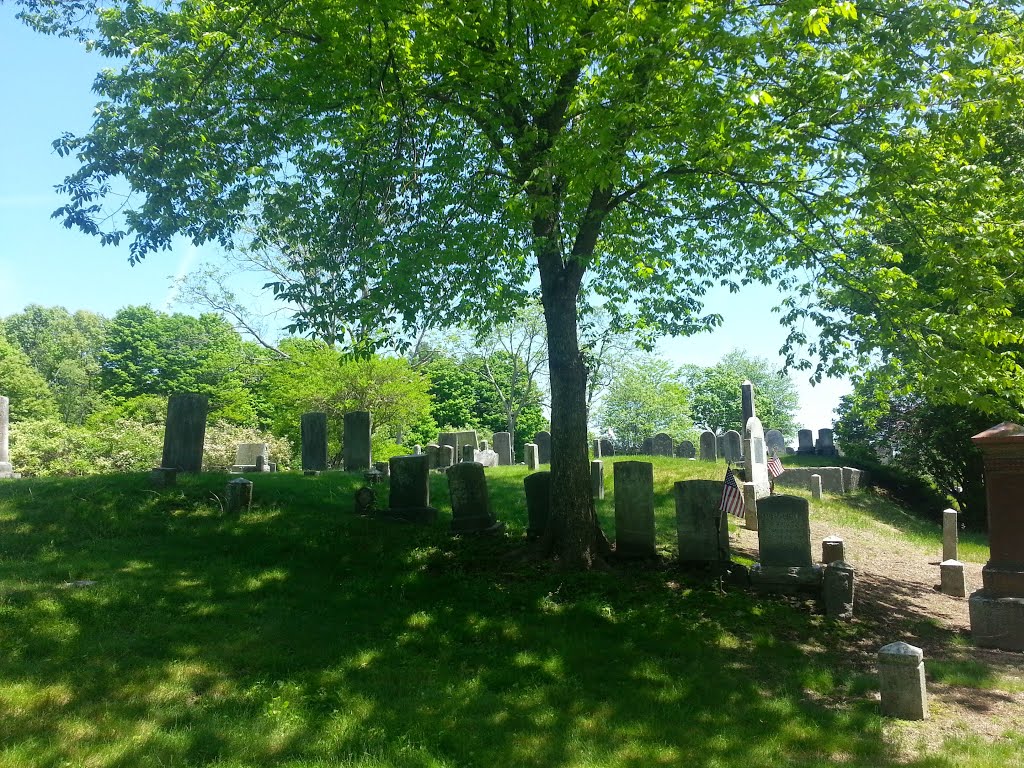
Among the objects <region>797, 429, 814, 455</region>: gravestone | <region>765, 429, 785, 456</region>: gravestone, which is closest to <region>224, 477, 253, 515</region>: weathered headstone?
<region>797, 429, 814, 455</region>: gravestone

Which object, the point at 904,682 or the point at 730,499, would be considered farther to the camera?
the point at 730,499

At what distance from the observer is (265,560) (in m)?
10.0

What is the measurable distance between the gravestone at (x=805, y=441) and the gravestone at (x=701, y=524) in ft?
77.1

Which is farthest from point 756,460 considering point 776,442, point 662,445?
point 776,442

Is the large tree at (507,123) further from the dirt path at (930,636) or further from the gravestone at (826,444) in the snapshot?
the gravestone at (826,444)

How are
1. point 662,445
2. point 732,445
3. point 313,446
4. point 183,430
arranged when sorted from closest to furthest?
point 183,430
point 313,446
point 732,445
point 662,445

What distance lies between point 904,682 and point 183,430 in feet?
42.0

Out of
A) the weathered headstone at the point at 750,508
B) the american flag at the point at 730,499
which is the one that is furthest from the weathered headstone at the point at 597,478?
the american flag at the point at 730,499

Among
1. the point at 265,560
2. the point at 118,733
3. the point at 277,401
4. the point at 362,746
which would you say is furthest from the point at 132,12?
the point at 277,401

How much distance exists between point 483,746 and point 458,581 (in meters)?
4.17

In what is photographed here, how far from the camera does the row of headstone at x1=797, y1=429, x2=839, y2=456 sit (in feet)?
102

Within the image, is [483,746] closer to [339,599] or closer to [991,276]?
[339,599]

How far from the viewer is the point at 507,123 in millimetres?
9914

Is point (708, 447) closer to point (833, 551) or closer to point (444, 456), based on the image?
point (444, 456)
